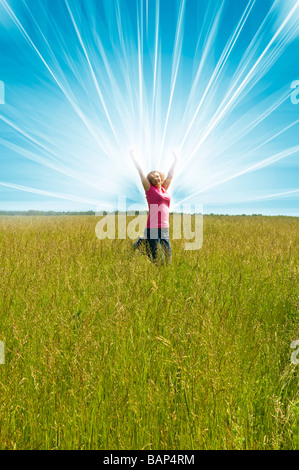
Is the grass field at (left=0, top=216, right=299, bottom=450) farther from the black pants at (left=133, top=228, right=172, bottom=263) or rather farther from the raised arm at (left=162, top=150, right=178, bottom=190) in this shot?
the raised arm at (left=162, top=150, right=178, bottom=190)

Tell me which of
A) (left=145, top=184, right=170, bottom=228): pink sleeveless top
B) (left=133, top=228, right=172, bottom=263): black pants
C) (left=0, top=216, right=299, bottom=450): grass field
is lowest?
(left=0, top=216, right=299, bottom=450): grass field

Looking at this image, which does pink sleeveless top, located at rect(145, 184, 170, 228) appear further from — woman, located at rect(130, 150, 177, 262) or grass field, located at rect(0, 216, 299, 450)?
grass field, located at rect(0, 216, 299, 450)

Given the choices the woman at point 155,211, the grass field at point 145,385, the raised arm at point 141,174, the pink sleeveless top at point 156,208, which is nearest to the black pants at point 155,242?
the woman at point 155,211

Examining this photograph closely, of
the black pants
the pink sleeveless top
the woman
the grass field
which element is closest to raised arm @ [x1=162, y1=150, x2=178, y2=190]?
the woman

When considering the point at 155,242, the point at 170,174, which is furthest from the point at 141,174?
the point at 155,242

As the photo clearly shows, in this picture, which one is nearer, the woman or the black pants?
the black pants

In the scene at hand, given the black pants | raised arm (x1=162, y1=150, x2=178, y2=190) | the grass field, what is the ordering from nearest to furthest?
1. the grass field
2. the black pants
3. raised arm (x1=162, y1=150, x2=178, y2=190)

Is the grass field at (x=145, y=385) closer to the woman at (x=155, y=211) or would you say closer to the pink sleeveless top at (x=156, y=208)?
the woman at (x=155, y=211)

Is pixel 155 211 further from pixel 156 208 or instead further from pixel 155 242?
pixel 155 242

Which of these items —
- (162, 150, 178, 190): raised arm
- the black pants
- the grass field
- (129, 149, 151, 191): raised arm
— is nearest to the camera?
the grass field

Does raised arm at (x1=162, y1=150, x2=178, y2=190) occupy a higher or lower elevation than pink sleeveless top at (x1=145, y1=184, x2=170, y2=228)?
higher

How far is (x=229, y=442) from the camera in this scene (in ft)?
4.40

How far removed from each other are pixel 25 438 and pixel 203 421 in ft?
2.84

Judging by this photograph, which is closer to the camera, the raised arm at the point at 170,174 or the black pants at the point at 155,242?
the black pants at the point at 155,242
